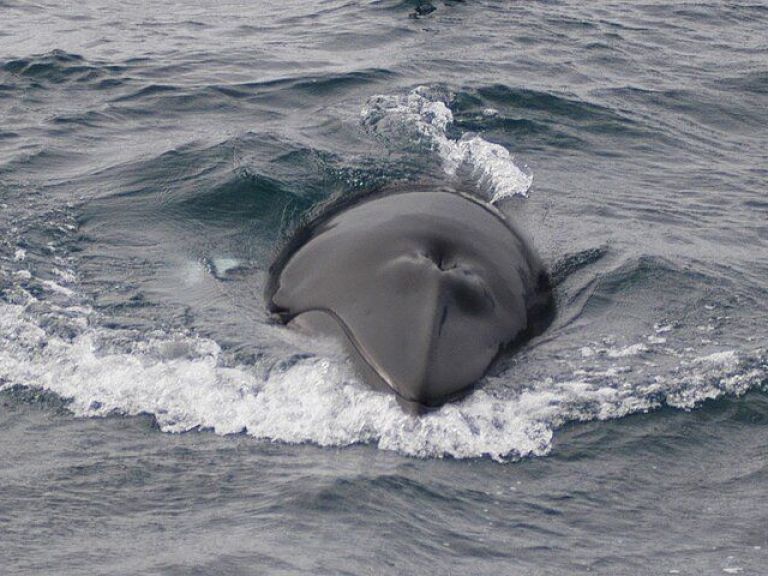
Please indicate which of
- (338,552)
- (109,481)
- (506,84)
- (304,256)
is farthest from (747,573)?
(506,84)

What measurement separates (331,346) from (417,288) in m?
0.89

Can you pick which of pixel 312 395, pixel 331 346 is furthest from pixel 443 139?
pixel 312 395

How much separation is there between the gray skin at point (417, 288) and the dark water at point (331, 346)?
23cm

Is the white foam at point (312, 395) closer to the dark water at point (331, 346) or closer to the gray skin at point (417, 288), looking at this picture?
the dark water at point (331, 346)

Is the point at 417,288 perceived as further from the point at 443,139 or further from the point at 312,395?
the point at 443,139

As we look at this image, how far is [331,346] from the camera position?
10531 millimetres

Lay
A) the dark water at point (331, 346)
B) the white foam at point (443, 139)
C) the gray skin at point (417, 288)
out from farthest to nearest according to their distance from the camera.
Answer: the white foam at point (443, 139) → the gray skin at point (417, 288) → the dark water at point (331, 346)

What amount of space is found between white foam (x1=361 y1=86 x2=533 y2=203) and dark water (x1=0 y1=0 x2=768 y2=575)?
0.05 metres

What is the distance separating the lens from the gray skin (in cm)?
983

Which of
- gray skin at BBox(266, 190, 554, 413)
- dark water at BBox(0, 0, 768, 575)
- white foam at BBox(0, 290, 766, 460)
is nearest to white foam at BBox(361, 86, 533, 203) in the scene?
dark water at BBox(0, 0, 768, 575)

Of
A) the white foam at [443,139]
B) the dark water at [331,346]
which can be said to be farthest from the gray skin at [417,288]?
the white foam at [443,139]

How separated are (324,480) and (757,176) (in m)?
9.51

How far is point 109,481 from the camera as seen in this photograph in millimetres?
8867

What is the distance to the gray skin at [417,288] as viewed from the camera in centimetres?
983
